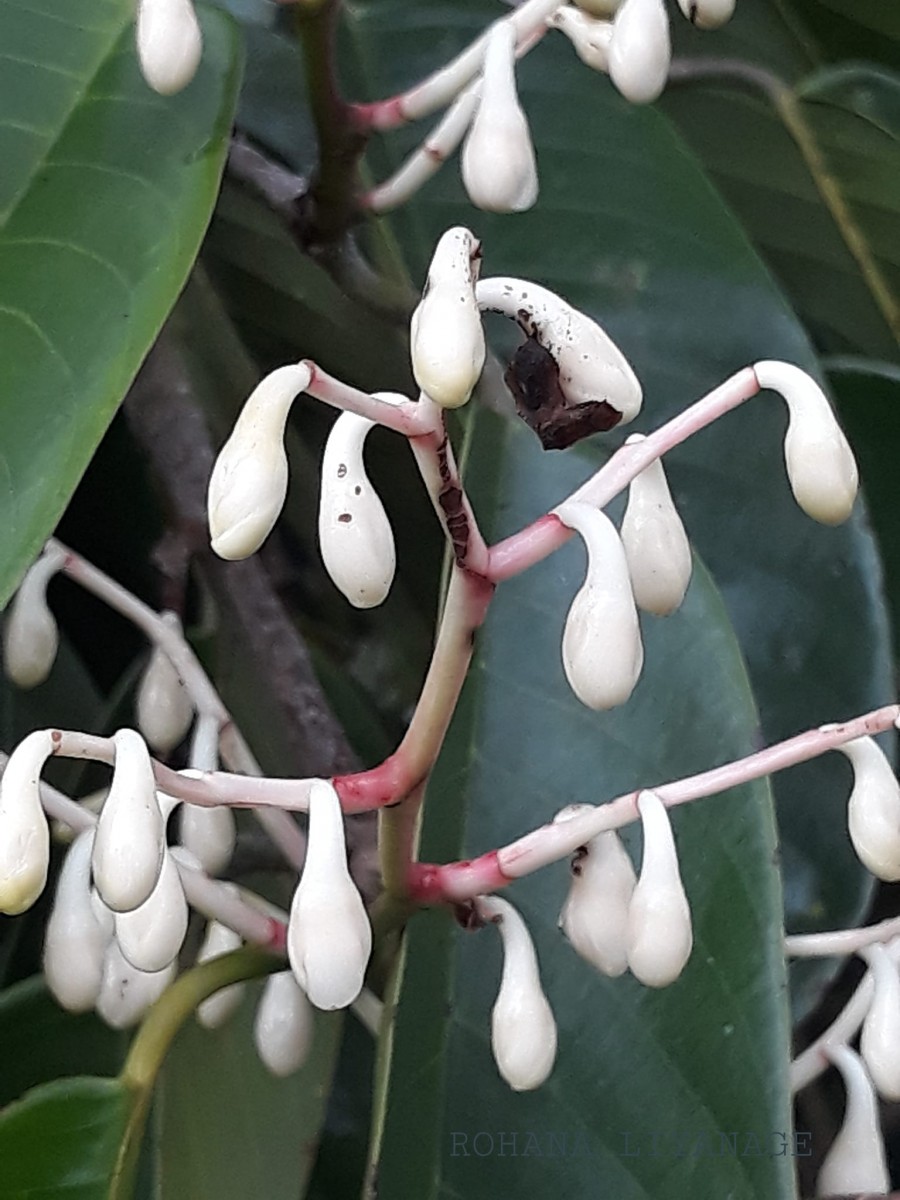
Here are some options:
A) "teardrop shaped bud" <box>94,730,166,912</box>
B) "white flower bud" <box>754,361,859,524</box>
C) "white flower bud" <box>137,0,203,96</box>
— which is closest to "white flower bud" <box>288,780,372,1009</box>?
"teardrop shaped bud" <box>94,730,166,912</box>

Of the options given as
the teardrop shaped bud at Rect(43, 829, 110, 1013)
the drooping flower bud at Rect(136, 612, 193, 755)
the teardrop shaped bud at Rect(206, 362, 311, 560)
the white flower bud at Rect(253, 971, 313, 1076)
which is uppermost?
the teardrop shaped bud at Rect(206, 362, 311, 560)

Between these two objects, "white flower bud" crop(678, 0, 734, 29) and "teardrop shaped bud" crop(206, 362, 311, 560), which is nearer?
"teardrop shaped bud" crop(206, 362, 311, 560)

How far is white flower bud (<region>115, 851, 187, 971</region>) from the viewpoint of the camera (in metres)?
0.36

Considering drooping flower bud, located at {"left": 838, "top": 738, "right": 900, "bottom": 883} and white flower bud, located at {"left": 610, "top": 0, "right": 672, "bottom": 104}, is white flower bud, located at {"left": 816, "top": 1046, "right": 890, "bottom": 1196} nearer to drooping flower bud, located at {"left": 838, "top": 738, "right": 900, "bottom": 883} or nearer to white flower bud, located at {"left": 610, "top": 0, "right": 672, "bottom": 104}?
drooping flower bud, located at {"left": 838, "top": 738, "right": 900, "bottom": 883}

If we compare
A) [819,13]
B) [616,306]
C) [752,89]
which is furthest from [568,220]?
[819,13]

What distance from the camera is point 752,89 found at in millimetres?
849

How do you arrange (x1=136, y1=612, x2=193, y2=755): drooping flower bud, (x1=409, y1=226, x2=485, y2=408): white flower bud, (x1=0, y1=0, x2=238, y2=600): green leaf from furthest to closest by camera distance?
(x1=136, y1=612, x2=193, y2=755): drooping flower bud
(x1=0, y1=0, x2=238, y2=600): green leaf
(x1=409, y1=226, x2=485, y2=408): white flower bud

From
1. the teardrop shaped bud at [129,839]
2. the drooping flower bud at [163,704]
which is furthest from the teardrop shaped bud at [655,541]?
the drooping flower bud at [163,704]

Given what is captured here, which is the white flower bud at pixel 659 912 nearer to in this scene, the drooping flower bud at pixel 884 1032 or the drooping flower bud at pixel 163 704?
the drooping flower bud at pixel 884 1032

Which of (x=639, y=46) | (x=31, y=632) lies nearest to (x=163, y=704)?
(x=31, y=632)

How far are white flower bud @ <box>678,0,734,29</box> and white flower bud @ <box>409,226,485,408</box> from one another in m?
0.23

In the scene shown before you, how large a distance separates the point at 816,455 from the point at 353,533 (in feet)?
0.35

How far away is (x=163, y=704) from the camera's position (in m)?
0.52

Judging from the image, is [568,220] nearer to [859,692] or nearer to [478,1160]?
[859,692]
